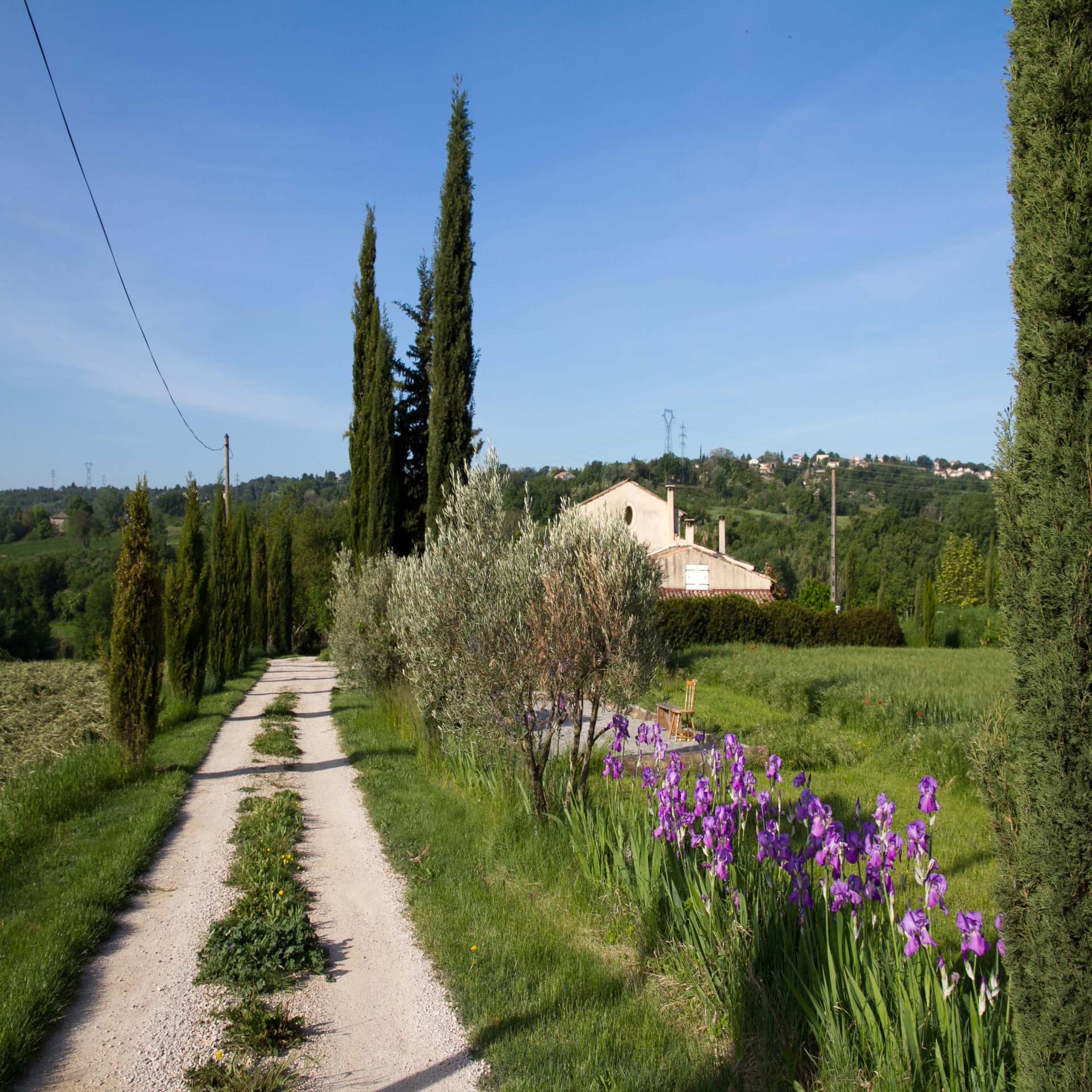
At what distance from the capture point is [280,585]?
31859 mm

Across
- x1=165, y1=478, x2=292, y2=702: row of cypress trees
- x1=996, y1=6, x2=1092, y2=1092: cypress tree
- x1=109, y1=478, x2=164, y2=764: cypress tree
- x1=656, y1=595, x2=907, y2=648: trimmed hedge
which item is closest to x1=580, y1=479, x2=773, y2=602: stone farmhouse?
x1=656, y1=595, x2=907, y2=648: trimmed hedge

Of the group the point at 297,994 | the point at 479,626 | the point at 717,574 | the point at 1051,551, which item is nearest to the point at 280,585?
the point at 717,574

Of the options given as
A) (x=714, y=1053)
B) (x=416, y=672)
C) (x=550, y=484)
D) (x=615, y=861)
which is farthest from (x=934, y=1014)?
(x=550, y=484)

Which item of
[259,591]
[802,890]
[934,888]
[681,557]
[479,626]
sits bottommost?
[802,890]

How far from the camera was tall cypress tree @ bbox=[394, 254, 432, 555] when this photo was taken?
1962 centimetres

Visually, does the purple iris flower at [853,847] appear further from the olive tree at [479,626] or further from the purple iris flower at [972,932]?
the olive tree at [479,626]

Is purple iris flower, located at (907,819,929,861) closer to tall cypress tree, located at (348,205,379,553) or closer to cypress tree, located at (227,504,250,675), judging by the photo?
tall cypress tree, located at (348,205,379,553)

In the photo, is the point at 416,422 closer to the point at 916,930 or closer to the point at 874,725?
the point at 874,725

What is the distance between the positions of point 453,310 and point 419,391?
366 inches

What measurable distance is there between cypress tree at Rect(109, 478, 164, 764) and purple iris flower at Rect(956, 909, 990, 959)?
8.46 m

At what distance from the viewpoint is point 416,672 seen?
323 inches

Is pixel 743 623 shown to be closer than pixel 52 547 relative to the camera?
Yes

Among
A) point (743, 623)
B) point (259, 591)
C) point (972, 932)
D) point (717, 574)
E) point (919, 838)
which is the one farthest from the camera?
Result: point (717, 574)

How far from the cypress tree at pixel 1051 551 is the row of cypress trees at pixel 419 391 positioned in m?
8.27
